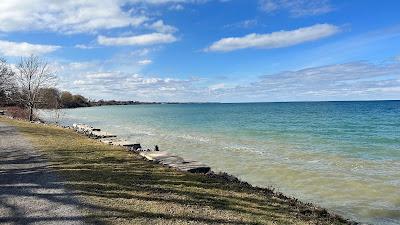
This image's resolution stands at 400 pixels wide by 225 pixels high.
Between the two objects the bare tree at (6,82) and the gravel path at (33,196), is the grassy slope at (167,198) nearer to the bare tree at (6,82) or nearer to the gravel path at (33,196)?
the gravel path at (33,196)

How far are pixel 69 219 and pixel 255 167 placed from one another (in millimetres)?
11236

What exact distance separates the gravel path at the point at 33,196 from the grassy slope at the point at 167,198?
1.10ft

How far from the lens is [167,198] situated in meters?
9.12

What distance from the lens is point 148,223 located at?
7348mm

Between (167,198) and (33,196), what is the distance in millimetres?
3020

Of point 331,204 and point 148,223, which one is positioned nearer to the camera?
point 148,223

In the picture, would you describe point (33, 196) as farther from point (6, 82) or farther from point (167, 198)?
point (6, 82)

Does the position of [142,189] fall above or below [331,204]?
above

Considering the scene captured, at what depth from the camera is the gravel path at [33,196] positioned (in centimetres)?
759

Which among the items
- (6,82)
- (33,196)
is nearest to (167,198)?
(33,196)

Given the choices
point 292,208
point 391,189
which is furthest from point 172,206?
point 391,189

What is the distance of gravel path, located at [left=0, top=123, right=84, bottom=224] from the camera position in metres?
7.59

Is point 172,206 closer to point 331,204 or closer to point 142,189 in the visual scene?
point 142,189

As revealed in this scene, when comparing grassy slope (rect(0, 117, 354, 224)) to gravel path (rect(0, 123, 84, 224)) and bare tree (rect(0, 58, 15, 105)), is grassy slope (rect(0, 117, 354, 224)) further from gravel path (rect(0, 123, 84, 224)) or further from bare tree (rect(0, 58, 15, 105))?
bare tree (rect(0, 58, 15, 105))
